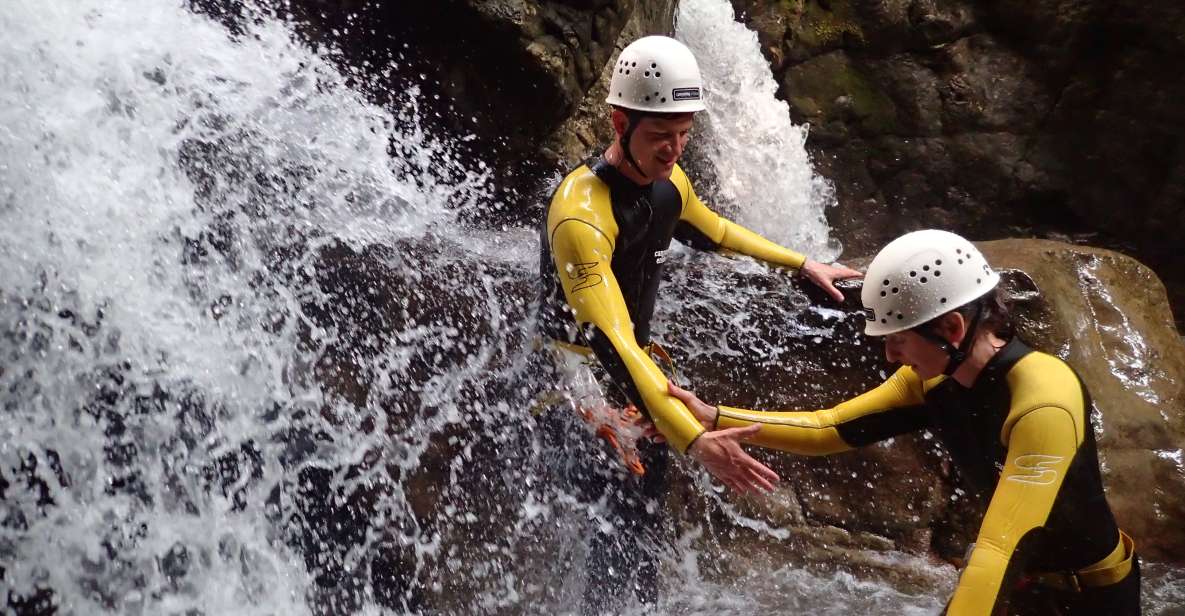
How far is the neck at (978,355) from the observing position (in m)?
2.24

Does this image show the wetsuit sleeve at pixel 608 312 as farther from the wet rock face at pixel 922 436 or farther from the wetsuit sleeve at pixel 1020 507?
the wet rock face at pixel 922 436

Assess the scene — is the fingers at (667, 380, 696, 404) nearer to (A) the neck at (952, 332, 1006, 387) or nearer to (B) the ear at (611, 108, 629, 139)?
(A) the neck at (952, 332, 1006, 387)

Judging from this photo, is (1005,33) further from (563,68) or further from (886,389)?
(886,389)

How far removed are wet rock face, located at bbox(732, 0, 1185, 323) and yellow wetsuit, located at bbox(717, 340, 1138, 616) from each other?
6.02 m

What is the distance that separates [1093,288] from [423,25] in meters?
3.71

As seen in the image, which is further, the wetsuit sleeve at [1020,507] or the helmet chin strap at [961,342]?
the helmet chin strap at [961,342]

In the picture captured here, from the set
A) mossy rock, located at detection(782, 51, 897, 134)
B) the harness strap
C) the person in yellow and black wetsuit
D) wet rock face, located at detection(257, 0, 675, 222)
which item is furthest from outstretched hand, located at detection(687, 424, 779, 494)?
mossy rock, located at detection(782, 51, 897, 134)

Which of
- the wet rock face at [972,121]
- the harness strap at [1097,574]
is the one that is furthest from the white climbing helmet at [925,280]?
the wet rock face at [972,121]

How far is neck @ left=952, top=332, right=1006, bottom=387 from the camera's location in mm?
2238

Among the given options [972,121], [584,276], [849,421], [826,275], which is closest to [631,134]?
[584,276]

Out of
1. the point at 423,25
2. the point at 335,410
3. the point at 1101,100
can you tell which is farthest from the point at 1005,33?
the point at 335,410

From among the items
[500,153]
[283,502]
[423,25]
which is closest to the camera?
[283,502]

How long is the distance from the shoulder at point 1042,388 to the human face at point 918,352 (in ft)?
0.54

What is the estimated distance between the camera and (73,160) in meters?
3.40
